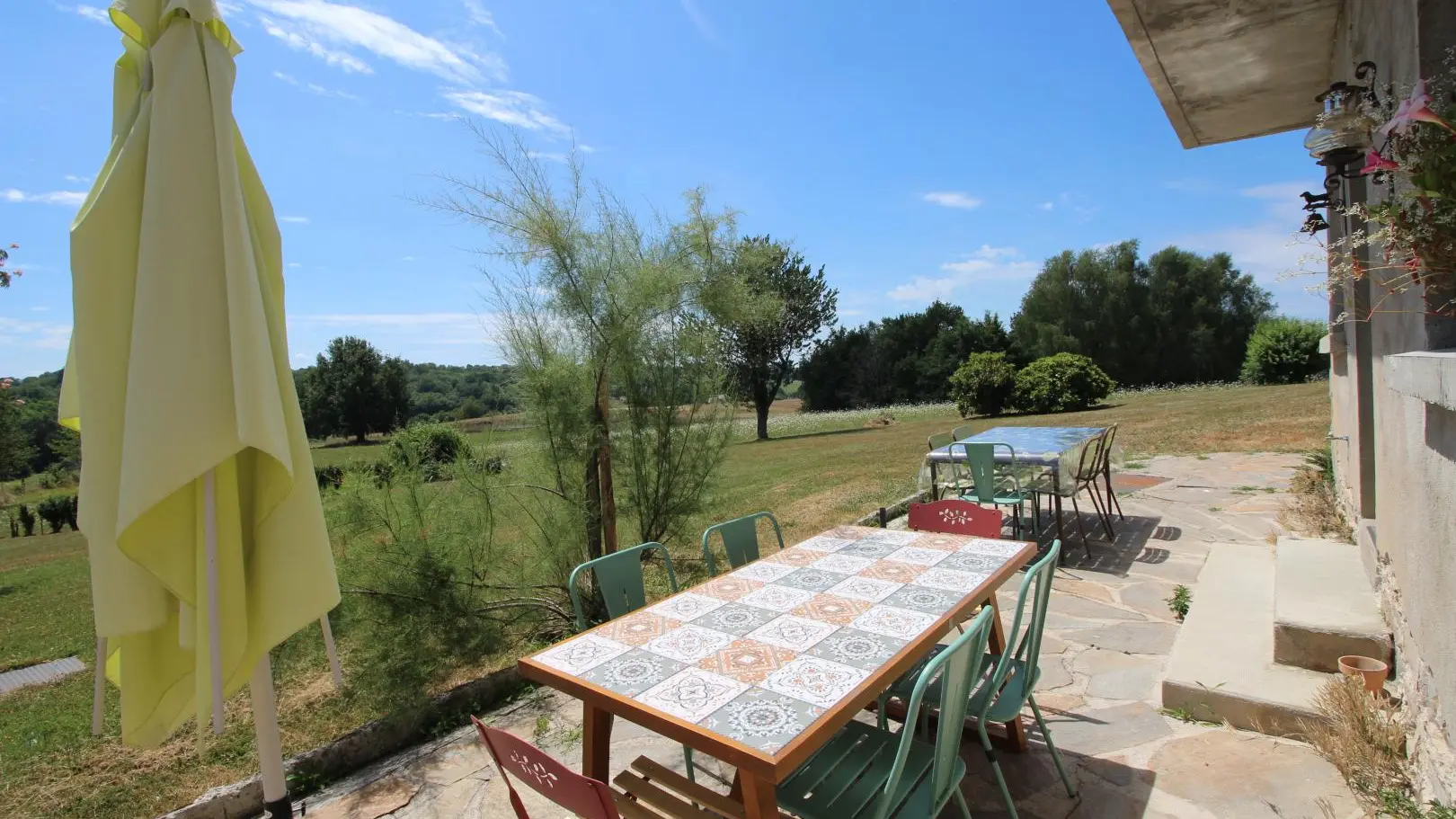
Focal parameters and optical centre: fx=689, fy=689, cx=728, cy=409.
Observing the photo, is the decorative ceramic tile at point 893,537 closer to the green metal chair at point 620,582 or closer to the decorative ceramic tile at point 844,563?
the decorative ceramic tile at point 844,563

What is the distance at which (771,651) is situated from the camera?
197 cm

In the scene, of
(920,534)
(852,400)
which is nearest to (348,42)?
(920,534)

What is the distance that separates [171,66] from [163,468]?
996mm

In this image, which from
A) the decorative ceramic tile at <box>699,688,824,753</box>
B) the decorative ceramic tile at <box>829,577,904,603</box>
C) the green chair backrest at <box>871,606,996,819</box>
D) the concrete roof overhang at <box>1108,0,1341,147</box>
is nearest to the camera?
the decorative ceramic tile at <box>699,688,824,753</box>

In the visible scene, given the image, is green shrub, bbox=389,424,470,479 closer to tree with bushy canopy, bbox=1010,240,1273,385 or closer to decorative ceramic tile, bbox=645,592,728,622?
decorative ceramic tile, bbox=645,592,728,622

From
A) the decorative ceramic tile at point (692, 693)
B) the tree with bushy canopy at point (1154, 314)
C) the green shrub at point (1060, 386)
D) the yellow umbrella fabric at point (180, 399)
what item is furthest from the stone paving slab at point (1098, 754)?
the tree with bushy canopy at point (1154, 314)

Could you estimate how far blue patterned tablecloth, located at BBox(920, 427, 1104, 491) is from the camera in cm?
530

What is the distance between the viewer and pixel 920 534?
3193 mm

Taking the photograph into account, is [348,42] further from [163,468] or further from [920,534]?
[920,534]

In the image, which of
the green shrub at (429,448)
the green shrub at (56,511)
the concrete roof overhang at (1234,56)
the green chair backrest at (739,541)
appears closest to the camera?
the green chair backrest at (739,541)

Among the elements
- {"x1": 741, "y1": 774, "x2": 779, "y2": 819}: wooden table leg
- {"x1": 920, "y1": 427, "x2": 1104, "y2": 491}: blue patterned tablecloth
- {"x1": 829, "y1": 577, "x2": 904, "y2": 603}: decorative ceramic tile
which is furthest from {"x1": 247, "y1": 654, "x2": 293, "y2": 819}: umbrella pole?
{"x1": 920, "y1": 427, "x2": 1104, "y2": 491}: blue patterned tablecloth

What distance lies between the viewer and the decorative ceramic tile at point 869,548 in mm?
2924

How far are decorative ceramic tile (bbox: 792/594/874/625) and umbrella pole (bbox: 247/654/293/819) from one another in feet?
4.92

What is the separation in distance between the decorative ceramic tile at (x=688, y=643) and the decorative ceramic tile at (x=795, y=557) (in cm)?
76
